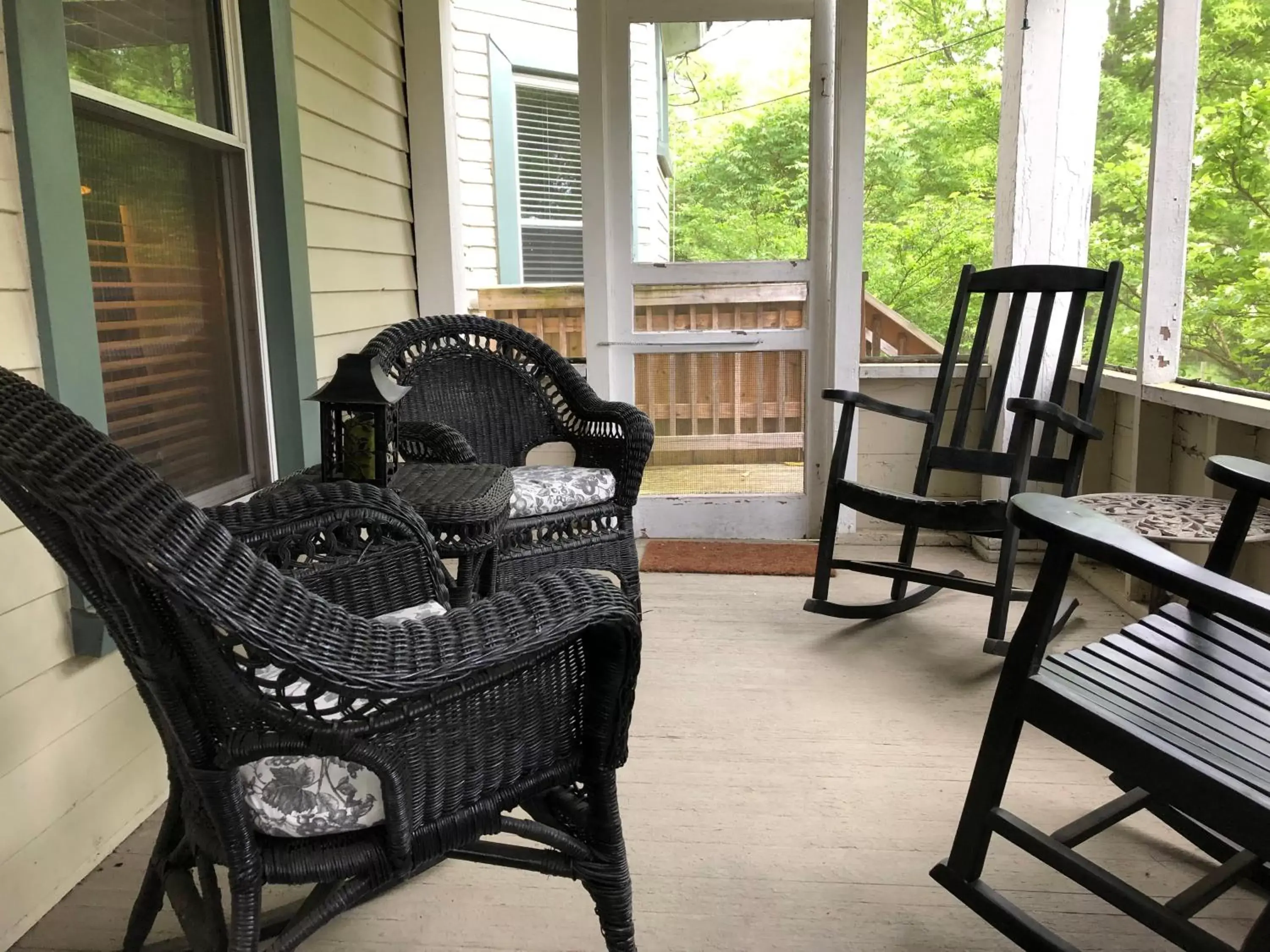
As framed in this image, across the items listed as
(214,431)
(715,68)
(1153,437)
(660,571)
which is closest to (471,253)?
(715,68)

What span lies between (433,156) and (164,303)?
1.73 meters

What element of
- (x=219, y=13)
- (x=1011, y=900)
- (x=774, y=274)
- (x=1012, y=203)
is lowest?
(x=1011, y=900)

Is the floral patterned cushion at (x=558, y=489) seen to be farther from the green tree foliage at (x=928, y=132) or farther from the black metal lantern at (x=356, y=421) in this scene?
the green tree foliage at (x=928, y=132)

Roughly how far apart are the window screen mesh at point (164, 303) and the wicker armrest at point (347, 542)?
1.52ft

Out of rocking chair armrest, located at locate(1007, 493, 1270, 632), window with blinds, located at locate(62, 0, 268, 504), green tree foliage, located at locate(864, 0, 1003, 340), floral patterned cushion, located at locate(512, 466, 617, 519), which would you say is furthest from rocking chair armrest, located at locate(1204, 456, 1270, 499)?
green tree foliage, located at locate(864, 0, 1003, 340)

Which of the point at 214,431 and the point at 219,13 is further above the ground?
the point at 219,13

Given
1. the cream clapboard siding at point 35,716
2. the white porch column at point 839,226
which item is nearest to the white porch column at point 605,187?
the white porch column at point 839,226

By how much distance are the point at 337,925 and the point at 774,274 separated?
112 inches

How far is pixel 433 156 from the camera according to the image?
3.55 meters

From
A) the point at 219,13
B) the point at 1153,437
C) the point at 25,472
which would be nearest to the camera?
the point at 25,472

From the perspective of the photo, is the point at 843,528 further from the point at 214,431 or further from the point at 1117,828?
the point at 214,431

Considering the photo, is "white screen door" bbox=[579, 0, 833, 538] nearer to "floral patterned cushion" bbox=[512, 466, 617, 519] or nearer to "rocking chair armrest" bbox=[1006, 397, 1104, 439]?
"floral patterned cushion" bbox=[512, 466, 617, 519]

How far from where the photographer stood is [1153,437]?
2.89 m

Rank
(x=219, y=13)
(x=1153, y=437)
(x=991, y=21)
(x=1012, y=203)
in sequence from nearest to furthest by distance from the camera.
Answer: (x=219, y=13) < (x=1153, y=437) < (x=1012, y=203) < (x=991, y=21)
